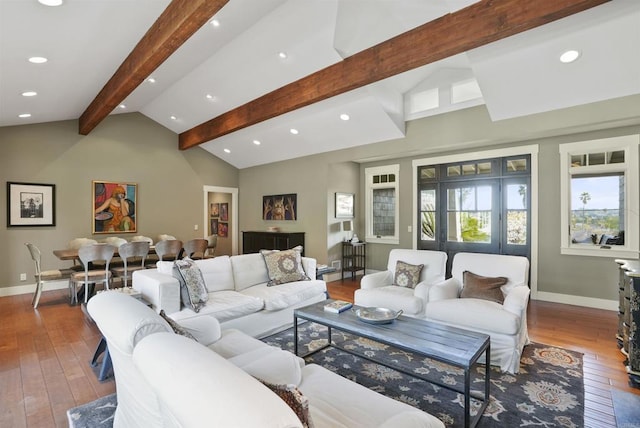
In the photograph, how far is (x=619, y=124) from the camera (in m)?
4.22

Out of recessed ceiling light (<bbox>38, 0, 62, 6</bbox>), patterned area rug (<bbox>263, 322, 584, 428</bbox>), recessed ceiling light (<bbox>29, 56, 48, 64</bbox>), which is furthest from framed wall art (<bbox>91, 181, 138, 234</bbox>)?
patterned area rug (<bbox>263, 322, 584, 428</bbox>)

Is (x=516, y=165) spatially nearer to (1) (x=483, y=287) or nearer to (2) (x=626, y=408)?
(1) (x=483, y=287)

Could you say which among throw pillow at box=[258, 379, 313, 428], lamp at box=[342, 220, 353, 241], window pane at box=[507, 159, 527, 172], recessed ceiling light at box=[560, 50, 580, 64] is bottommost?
throw pillow at box=[258, 379, 313, 428]

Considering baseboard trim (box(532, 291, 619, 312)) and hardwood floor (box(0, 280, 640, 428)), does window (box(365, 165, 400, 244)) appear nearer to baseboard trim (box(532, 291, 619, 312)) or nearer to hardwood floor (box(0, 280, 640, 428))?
baseboard trim (box(532, 291, 619, 312))

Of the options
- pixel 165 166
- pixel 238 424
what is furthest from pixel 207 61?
pixel 238 424

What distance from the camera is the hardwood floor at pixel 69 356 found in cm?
228

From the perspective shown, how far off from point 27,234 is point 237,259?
4497 millimetres

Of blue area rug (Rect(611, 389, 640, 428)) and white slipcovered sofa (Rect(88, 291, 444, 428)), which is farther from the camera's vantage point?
blue area rug (Rect(611, 389, 640, 428))

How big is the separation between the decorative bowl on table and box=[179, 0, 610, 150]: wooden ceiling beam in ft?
8.58

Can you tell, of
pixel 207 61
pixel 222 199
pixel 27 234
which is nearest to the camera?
pixel 207 61

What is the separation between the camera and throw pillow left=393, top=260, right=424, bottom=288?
3.87 metres

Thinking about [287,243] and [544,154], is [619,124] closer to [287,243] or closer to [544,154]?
[544,154]

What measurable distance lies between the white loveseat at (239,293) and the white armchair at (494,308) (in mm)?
1529

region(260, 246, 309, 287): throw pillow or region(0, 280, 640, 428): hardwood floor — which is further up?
region(260, 246, 309, 287): throw pillow
